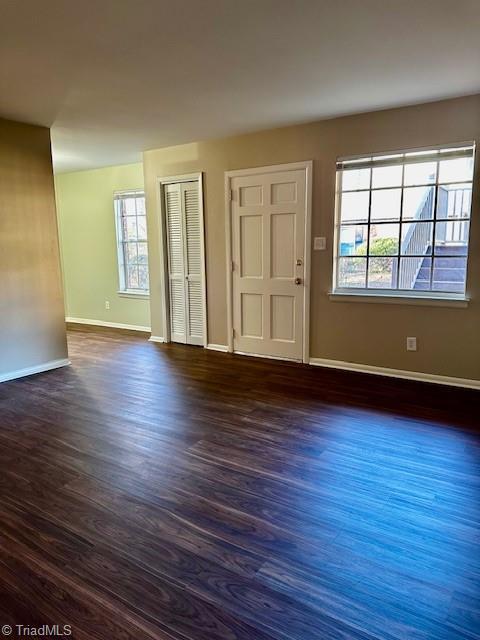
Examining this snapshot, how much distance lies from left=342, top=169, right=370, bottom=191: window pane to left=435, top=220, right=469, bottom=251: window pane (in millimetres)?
802

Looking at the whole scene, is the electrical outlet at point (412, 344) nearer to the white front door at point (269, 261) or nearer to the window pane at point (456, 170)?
the white front door at point (269, 261)

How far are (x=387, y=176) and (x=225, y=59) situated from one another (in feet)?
6.49

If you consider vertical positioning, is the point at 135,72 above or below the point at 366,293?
above

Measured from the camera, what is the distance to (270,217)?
4555 millimetres

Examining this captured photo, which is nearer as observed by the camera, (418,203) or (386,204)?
(418,203)

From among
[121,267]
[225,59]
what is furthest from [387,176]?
[121,267]

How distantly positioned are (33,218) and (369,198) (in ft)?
11.0

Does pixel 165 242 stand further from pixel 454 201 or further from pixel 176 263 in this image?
pixel 454 201

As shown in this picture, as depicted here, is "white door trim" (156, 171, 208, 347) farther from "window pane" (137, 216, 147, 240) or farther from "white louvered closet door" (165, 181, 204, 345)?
"window pane" (137, 216, 147, 240)

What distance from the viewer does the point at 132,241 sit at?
6.42 metres

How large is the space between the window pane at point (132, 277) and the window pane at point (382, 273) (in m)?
3.74

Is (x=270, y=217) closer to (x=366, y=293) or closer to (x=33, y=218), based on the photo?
(x=366, y=293)

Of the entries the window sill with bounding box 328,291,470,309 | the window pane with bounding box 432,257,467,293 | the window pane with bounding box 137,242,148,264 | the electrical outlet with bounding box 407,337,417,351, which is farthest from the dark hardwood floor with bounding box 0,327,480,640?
the window pane with bounding box 137,242,148,264

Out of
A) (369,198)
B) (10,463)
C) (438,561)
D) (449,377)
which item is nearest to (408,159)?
(369,198)
